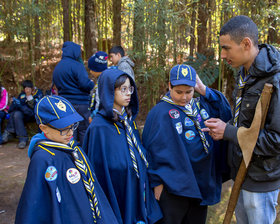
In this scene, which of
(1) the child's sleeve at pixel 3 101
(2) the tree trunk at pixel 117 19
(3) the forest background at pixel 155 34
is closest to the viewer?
(3) the forest background at pixel 155 34

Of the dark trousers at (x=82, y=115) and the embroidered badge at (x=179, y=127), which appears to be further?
the dark trousers at (x=82, y=115)

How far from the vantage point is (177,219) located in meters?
2.30

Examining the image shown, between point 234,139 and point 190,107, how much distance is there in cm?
54

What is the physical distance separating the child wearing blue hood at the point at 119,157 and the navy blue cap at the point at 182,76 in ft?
1.25

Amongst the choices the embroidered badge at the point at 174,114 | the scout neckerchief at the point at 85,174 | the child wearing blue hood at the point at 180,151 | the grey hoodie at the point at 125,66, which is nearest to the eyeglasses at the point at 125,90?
the child wearing blue hood at the point at 180,151

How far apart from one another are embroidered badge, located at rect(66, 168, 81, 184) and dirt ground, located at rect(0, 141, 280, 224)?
6.51ft

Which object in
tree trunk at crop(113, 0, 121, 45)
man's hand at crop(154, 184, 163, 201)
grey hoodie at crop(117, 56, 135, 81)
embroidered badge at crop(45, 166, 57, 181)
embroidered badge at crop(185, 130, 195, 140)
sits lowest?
man's hand at crop(154, 184, 163, 201)

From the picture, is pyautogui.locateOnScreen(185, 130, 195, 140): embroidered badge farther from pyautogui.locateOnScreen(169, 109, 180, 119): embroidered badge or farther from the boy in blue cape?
the boy in blue cape

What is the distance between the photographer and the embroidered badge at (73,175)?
69.6 inches

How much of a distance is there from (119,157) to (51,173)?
594 millimetres

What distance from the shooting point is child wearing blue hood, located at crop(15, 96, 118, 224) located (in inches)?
64.4

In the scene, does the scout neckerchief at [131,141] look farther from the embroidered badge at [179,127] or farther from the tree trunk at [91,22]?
the tree trunk at [91,22]

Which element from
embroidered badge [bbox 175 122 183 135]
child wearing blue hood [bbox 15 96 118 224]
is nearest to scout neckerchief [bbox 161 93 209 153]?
embroidered badge [bbox 175 122 183 135]

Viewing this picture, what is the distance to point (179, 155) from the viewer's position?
2221 millimetres
